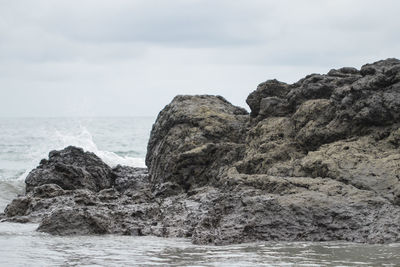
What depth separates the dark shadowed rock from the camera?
12.1 m

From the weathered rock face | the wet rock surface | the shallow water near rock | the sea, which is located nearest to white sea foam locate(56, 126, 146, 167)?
the weathered rock face

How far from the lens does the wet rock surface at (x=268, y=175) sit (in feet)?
23.5

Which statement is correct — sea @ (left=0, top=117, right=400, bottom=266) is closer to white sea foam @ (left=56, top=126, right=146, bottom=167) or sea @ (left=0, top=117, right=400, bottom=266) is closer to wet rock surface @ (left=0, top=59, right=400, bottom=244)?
wet rock surface @ (left=0, top=59, right=400, bottom=244)

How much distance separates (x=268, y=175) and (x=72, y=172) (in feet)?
17.2

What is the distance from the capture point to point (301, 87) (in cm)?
1016

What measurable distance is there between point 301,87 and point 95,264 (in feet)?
17.5

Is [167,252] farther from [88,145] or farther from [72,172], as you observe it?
[88,145]

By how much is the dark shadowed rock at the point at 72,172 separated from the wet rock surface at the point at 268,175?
31 mm

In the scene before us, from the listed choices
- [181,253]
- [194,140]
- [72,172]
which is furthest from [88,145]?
[181,253]

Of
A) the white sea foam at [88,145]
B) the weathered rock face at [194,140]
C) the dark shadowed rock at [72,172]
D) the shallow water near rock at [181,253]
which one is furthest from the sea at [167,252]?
the white sea foam at [88,145]

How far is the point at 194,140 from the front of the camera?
1120 cm

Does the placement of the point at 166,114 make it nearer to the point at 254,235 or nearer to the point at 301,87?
the point at 301,87

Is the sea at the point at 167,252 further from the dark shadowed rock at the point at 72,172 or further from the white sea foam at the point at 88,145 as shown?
the white sea foam at the point at 88,145

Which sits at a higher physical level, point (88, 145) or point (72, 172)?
point (88, 145)
